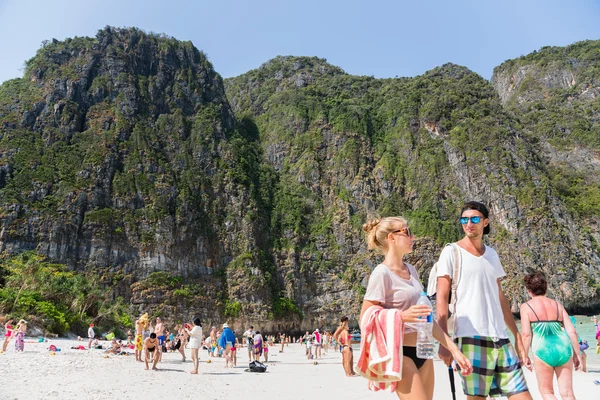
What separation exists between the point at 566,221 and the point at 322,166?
34.8 metres

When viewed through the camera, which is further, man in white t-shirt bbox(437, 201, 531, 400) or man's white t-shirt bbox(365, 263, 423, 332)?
man in white t-shirt bbox(437, 201, 531, 400)

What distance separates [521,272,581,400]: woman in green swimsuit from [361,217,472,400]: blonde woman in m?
1.58

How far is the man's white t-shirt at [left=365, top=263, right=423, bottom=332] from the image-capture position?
317 cm

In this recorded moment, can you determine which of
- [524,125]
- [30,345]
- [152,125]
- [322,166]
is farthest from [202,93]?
[524,125]

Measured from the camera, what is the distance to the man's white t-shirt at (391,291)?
317cm

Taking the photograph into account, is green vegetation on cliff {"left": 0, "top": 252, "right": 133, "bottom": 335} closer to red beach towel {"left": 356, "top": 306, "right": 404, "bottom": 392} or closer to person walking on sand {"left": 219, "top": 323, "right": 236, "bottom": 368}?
person walking on sand {"left": 219, "top": 323, "right": 236, "bottom": 368}

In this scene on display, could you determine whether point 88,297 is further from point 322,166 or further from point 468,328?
point 322,166

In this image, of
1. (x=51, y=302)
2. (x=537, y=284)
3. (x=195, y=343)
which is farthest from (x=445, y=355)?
(x=51, y=302)

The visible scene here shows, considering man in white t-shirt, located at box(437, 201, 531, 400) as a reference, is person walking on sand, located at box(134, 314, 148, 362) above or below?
below

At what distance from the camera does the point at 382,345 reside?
3.02 m

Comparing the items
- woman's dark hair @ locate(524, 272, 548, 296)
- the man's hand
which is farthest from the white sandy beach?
the man's hand

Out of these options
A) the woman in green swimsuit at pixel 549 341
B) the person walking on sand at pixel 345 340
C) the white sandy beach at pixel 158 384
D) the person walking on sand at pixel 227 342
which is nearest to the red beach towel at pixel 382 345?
the woman in green swimsuit at pixel 549 341

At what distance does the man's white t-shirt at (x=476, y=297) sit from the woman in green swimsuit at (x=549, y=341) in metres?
1.02

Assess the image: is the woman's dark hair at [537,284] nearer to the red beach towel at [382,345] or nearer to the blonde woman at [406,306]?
the blonde woman at [406,306]
